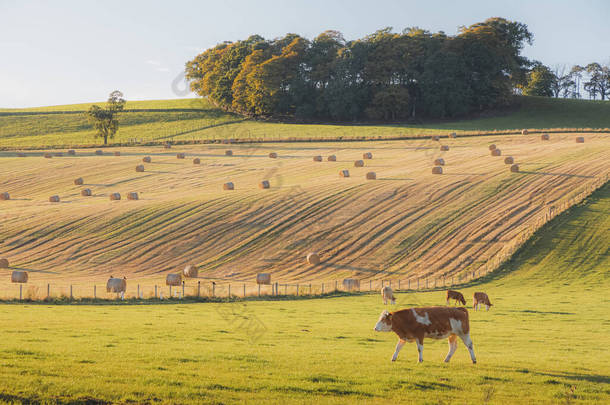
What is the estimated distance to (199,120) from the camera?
119m

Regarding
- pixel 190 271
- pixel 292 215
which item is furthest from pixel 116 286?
pixel 292 215

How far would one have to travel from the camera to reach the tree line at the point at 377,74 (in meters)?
109

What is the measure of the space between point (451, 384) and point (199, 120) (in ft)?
362

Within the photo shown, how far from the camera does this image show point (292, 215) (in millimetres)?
51156

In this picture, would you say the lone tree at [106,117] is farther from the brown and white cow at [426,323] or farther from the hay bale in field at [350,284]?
the brown and white cow at [426,323]

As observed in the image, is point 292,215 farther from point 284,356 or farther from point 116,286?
point 284,356

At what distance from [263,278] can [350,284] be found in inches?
220

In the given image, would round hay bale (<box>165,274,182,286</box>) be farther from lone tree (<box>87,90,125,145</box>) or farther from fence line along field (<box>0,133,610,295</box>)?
lone tree (<box>87,90,125,145</box>)

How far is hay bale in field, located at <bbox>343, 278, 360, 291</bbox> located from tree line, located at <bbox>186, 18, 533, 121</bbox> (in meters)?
74.8

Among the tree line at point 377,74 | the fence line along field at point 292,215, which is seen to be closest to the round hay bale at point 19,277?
the fence line along field at point 292,215

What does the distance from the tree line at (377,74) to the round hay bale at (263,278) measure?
74937 millimetres

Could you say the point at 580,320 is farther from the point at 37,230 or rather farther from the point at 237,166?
the point at 237,166

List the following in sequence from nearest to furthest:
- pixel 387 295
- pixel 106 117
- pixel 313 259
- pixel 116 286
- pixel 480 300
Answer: pixel 480 300, pixel 387 295, pixel 116 286, pixel 313 259, pixel 106 117

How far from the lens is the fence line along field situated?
42.8 meters
